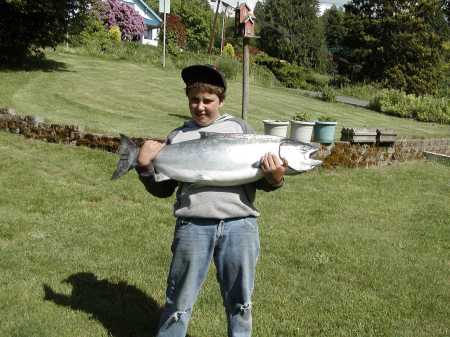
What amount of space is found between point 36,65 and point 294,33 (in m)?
50.1

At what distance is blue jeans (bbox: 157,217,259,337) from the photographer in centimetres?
312

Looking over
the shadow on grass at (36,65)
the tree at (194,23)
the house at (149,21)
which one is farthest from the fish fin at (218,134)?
the tree at (194,23)

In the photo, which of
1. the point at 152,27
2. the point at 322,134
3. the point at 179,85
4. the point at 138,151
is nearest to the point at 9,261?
the point at 138,151

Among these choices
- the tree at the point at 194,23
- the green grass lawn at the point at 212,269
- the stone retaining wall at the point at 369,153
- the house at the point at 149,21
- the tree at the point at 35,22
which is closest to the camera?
the green grass lawn at the point at 212,269

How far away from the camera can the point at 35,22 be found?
63.6 ft

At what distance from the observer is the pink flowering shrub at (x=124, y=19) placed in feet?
139

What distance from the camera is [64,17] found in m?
19.6

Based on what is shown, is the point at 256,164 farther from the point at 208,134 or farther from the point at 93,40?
the point at 93,40

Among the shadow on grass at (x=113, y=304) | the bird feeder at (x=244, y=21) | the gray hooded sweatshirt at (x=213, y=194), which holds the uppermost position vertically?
the bird feeder at (x=244, y=21)

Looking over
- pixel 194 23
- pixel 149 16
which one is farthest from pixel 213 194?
pixel 194 23

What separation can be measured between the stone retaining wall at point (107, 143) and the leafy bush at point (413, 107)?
1277 cm

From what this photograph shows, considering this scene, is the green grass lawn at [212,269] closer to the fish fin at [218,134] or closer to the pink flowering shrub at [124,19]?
the fish fin at [218,134]

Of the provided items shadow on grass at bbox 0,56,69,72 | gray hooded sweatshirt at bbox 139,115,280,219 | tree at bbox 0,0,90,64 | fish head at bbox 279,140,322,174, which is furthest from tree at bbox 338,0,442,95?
fish head at bbox 279,140,322,174

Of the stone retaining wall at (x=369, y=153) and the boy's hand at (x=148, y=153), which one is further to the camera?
the stone retaining wall at (x=369, y=153)
